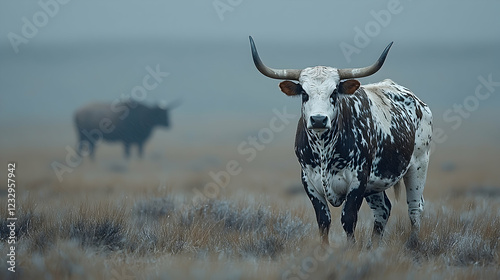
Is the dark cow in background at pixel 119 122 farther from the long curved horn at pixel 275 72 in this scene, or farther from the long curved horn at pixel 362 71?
the long curved horn at pixel 362 71

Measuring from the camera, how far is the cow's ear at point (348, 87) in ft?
23.0

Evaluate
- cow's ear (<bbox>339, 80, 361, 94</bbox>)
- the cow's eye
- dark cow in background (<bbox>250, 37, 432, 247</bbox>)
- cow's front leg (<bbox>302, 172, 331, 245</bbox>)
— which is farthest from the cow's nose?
cow's front leg (<bbox>302, 172, 331, 245</bbox>)

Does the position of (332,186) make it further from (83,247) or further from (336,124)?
(83,247)

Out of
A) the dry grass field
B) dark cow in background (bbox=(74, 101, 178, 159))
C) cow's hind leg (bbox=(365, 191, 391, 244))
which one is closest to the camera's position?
the dry grass field

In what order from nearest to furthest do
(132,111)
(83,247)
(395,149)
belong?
1. (83,247)
2. (395,149)
3. (132,111)

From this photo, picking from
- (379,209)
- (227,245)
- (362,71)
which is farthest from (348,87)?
(379,209)

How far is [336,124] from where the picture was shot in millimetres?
7035

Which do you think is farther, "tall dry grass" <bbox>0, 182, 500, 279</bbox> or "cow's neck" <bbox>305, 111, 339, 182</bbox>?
"cow's neck" <bbox>305, 111, 339, 182</bbox>

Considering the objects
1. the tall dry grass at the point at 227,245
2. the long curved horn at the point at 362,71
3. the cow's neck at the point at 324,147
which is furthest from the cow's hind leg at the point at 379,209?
the long curved horn at the point at 362,71

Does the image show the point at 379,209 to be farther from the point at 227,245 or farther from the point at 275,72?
the point at 275,72

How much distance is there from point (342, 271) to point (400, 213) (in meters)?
4.48

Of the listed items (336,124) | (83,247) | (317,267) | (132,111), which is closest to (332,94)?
(336,124)

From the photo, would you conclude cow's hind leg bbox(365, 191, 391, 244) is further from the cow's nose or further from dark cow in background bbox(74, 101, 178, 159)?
dark cow in background bbox(74, 101, 178, 159)

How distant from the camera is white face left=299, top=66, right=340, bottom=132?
6496 millimetres
